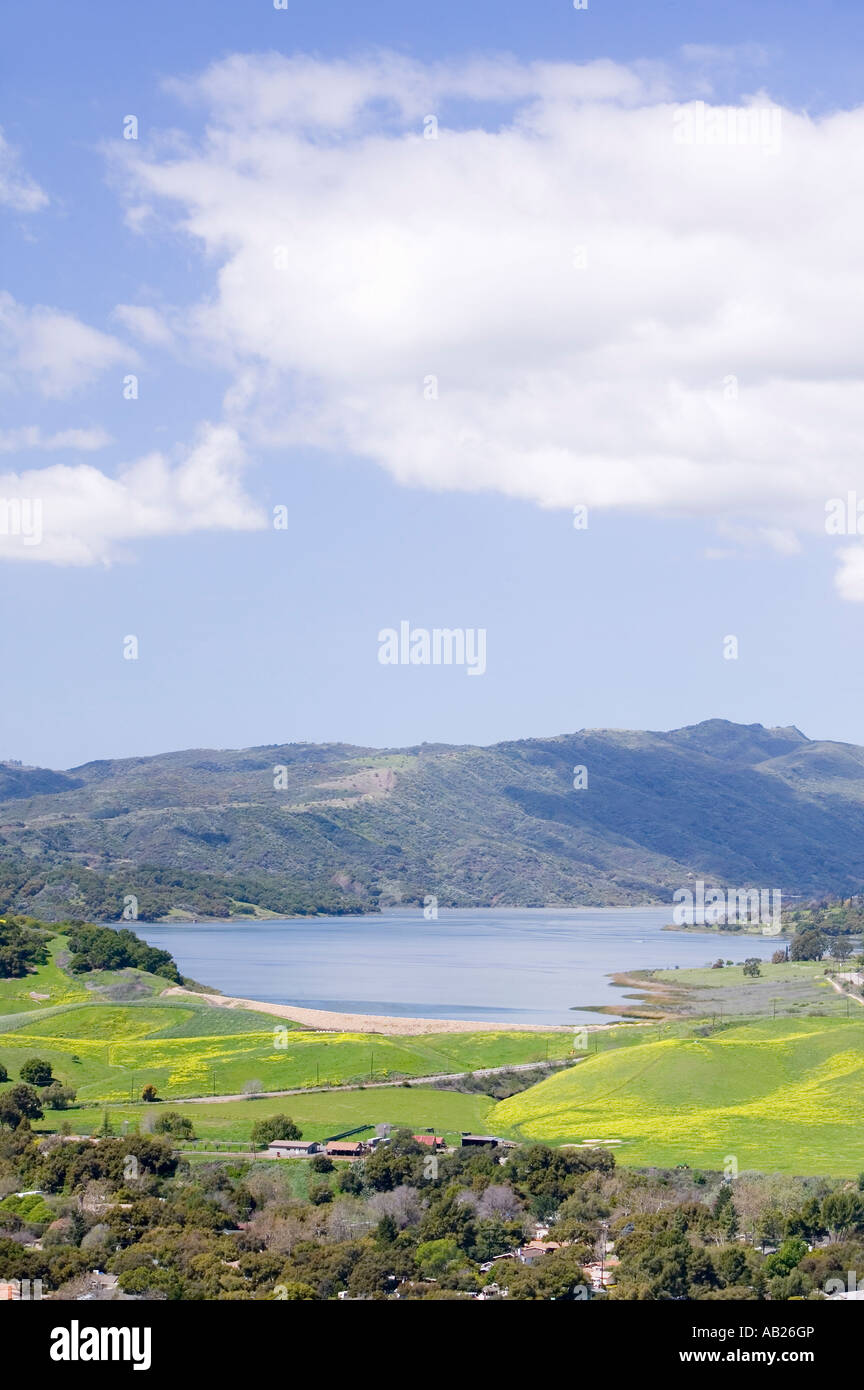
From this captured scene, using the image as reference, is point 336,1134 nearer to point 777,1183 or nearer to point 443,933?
point 777,1183

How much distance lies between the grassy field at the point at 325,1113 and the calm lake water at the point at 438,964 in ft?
108

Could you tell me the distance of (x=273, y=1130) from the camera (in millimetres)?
51406

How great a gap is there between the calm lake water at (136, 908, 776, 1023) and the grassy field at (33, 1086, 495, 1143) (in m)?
32.8

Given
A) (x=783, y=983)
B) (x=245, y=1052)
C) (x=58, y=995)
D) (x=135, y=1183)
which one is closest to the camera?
(x=135, y=1183)

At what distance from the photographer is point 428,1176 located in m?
43.6

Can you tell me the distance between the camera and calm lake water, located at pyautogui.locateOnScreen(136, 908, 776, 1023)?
105938 millimetres

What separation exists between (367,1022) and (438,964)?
173ft

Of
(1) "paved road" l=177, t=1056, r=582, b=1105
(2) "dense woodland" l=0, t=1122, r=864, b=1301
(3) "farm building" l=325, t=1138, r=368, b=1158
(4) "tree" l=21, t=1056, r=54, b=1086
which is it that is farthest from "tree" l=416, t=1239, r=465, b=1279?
(4) "tree" l=21, t=1056, r=54, b=1086

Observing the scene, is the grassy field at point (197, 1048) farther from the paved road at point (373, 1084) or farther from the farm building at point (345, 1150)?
the farm building at point (345, 1150)

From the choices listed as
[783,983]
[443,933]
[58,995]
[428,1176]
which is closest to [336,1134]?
[428,1176]

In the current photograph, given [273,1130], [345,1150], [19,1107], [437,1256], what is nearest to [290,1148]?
[273,1130]

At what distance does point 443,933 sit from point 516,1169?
15401 cm

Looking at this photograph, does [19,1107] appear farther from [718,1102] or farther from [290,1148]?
[718,1102]

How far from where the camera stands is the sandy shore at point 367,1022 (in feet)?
283
